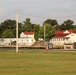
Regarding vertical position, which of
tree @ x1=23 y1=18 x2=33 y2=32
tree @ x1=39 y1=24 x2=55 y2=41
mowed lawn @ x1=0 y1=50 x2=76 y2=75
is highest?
tree @ x1=23 y1=18 x2=33 y2=32

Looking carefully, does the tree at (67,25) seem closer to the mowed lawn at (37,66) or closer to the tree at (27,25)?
the tree at (27,25)

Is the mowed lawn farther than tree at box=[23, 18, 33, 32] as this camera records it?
No

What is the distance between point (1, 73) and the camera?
18594 mm

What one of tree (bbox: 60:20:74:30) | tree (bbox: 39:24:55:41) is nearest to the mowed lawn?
tree (bbox: 39:24:55:41)

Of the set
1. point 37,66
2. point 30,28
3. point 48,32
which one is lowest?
point 37,66

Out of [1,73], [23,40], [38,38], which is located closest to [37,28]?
[38,38]

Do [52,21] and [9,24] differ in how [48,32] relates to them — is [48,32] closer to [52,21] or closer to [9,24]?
[9,24]

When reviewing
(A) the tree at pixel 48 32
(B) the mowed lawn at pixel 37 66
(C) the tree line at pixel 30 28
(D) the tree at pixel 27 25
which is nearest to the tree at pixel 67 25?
(C) the tree line at pixel 30 28

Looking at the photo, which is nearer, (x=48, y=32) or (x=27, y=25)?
(x=48, y=32)

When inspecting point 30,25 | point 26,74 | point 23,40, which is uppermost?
point 30,25

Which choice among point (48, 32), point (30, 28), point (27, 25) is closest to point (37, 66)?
point (48, 32)

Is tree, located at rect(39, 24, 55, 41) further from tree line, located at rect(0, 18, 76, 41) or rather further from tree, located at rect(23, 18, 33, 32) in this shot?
tree, located at rect(23, 18, 33, 32)

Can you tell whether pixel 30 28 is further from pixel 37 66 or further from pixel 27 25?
pixel 37 66

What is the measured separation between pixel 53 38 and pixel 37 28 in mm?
8323
